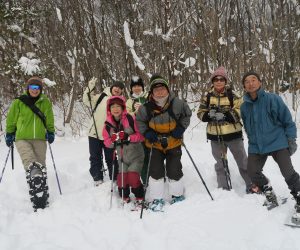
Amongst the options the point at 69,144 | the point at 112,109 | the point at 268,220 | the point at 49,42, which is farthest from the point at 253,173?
the point at 49,42

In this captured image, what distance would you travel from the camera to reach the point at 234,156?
4.89 m

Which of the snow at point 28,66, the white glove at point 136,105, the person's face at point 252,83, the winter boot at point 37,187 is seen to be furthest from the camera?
the snow at point 28,66

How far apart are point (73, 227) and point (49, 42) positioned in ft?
33.5

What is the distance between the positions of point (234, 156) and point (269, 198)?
0.90 m

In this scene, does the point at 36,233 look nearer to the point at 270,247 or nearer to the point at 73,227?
the point at 73,227

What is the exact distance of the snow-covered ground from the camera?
11.7 ft

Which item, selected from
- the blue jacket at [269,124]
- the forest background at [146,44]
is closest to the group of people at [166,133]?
the blue jacket at [269,124]

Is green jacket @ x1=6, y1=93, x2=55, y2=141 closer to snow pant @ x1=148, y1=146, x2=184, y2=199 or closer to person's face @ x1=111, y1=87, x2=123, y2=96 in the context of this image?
person's face @ x1=111, y1=87, x2=123, y2=96

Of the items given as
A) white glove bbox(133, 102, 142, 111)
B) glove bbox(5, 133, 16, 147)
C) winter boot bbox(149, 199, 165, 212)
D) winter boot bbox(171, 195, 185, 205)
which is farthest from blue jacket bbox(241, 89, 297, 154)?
glove bbox(5, 133, 16, 147)

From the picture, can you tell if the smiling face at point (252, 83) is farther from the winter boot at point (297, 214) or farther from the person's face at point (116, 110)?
the person's face at point (116, 110)

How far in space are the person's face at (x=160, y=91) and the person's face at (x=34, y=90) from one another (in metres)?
1.81

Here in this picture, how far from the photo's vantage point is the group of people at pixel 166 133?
161 inches

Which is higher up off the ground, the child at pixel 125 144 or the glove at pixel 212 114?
the glove at pixel 212 114

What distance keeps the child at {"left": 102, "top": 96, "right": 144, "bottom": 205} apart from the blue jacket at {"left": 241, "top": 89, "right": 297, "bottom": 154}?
5.44 feet
